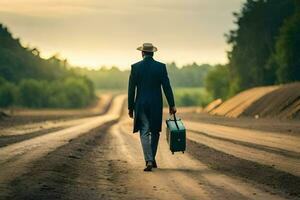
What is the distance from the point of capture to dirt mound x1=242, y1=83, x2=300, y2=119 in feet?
151

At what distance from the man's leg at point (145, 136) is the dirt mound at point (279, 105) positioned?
32026 mm

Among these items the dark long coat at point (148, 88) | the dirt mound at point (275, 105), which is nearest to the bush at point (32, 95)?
the dirt mound at point (275, 105)

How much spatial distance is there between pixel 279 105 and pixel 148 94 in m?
38.4

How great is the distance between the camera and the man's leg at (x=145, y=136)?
1225 centimetres

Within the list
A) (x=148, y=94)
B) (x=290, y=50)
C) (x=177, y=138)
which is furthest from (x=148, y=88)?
(x=290, y=50)

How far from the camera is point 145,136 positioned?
12500 mm

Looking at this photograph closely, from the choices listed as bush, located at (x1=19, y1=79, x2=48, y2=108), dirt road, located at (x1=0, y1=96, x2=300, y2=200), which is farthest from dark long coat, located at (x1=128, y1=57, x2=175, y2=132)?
bush, located at (x1=19, y1=79, x2=48, y2=108)

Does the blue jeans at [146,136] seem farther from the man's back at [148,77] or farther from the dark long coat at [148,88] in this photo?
the man's back at [148,77]

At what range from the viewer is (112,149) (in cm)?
1744

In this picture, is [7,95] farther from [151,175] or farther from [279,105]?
[151,175]

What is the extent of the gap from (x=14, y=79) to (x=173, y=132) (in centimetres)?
11682

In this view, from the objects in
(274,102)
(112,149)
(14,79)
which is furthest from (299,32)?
(14,79)

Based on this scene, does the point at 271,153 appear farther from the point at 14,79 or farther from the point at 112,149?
the point at 14,79

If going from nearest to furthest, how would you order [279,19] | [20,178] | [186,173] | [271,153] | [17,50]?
[20,178] < [186,173] < [271,153] < [279,19] < [17,50]
